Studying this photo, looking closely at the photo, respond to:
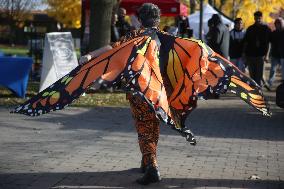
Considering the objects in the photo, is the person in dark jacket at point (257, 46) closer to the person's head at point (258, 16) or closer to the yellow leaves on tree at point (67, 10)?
the person's head at point (258, 16)

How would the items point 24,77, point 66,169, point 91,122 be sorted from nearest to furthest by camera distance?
point 66,169 < point 91,122 < point 24,77

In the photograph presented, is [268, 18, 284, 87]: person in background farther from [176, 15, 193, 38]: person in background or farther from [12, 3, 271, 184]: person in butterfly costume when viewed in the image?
[12, 3, 271, 184]: person in butterfly costume

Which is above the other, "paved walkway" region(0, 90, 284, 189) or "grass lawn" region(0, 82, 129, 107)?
"paved walkway" region(0, 90, 284, 189)

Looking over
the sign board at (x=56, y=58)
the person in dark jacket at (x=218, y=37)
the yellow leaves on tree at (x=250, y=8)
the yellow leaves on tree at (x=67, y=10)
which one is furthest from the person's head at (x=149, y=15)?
the yellow leaves on tree at (x=67, y=10)

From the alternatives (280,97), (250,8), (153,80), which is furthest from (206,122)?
(250,8)

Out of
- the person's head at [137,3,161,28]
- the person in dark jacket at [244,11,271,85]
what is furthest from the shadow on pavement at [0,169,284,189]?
the person in dark jacket at [244,11,271,85]

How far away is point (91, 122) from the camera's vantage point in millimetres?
9594

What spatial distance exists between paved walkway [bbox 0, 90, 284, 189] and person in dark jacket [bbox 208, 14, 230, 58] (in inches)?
116

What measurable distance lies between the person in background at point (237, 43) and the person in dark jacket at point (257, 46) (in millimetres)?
479

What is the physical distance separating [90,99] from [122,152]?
518cm

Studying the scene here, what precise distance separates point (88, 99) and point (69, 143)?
4617 mm

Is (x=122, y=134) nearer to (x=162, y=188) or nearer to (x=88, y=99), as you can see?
(x=162, y=188)

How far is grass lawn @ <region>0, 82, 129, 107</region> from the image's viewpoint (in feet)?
38.0

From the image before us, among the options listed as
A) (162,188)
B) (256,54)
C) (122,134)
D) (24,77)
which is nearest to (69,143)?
(122,134)
